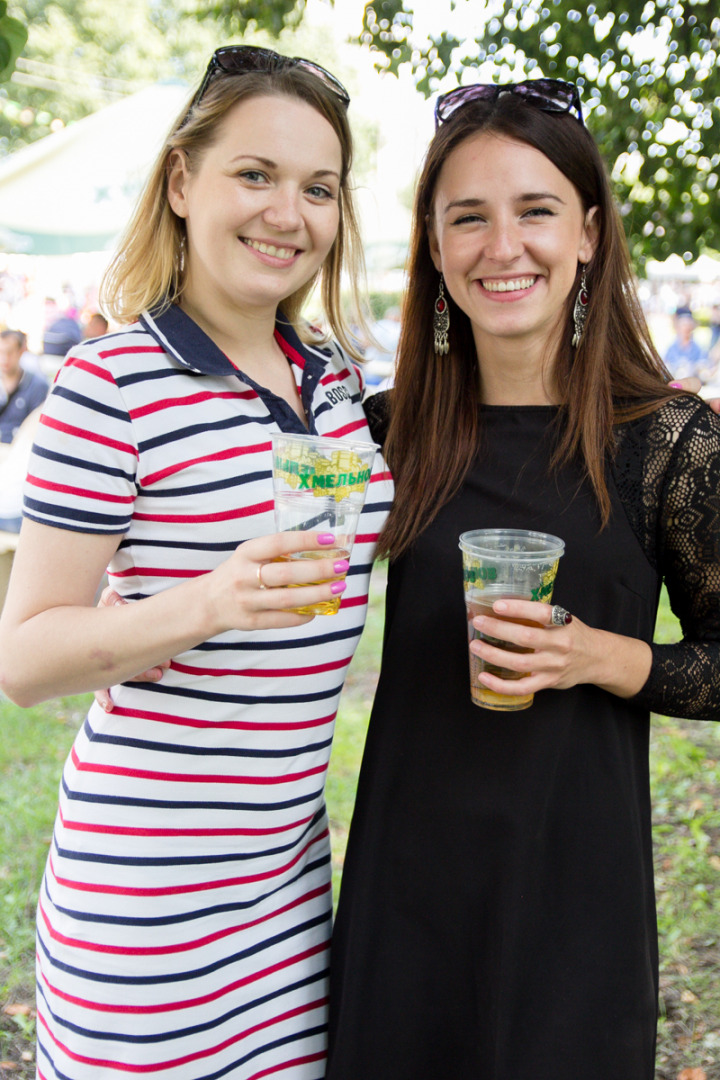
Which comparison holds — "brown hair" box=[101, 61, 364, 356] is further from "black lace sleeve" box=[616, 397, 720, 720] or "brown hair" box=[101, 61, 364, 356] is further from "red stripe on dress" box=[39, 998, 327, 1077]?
"red stripe on dress" box=[39, 998, 327, 1077]

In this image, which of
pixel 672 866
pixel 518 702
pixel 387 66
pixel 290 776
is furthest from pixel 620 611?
pixel 672 866

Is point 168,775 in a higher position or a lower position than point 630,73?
lower

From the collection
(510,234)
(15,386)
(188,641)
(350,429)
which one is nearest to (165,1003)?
(188,641)

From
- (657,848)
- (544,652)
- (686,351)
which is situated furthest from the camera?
(686,351)

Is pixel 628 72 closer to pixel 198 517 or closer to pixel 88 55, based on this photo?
pixel 198 517

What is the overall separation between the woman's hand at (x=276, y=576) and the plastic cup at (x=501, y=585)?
0.37 m

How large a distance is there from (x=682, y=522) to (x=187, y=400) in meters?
0.99

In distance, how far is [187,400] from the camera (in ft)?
5.46

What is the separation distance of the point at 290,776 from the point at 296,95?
1.35 m

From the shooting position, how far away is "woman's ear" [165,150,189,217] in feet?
6.09

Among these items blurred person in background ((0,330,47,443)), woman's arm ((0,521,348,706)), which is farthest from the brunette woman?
blurred person in background ((0,330,47,443))

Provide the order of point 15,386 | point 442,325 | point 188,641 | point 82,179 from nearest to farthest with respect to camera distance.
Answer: point 188,641, point 442,325, point 15,386, point 82,179

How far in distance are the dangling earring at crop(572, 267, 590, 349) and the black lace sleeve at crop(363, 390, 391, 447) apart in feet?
1.61

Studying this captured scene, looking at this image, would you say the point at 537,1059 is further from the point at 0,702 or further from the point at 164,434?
the point at 0,702
